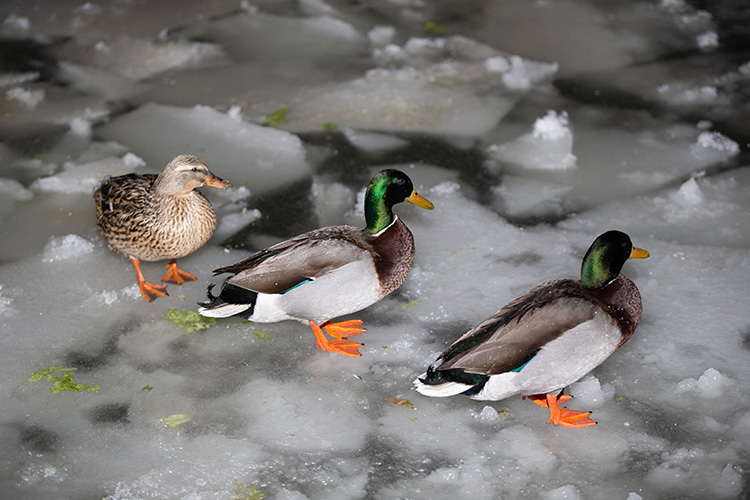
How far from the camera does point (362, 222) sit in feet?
13.0

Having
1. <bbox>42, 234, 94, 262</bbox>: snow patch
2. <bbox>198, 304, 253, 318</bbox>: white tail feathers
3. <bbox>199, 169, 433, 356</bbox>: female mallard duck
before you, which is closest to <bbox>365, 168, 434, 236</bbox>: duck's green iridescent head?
<bbox>199, 169, 433, 356</bbox>: female mallard duck

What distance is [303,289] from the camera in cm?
310

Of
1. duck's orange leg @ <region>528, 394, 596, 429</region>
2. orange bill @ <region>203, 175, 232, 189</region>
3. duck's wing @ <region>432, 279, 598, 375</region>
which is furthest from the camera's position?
orange bill @ <region>203, 175, 232, 189</region>

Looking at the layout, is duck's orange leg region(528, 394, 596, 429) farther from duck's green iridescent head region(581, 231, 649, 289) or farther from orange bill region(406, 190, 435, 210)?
orange bill region(406, 190, 435, 210)

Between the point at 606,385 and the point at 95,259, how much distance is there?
235cm

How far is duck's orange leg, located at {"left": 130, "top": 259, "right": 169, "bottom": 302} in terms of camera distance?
3.50m

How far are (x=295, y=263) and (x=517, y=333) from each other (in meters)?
0.91

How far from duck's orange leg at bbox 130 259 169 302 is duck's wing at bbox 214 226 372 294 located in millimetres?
465

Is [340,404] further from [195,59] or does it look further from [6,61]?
[6,61]

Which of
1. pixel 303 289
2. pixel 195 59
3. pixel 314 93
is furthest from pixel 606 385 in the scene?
pixel 195 59

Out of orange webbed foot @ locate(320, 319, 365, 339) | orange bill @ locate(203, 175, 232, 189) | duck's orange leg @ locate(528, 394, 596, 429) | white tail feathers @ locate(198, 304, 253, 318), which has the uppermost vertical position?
orange bill @ locate(203, 175, 232, 189)

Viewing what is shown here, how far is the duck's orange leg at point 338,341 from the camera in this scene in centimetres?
321

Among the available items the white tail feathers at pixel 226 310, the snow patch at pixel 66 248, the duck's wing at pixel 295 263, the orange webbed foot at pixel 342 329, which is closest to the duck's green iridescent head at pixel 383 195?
the duck's wing at pixel 295 263

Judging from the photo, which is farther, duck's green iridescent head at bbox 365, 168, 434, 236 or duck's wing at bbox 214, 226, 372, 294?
duck's green iridescent head at bbox 365, 168, 434, 236
